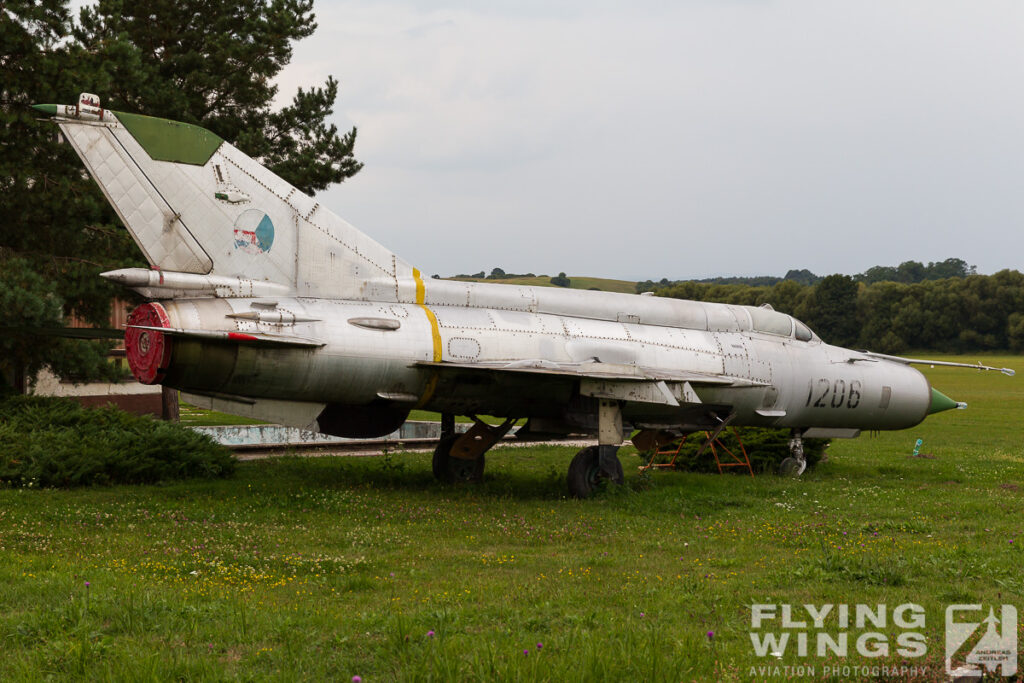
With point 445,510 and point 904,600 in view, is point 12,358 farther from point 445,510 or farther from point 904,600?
point 904,600

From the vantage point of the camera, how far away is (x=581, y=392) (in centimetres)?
1374

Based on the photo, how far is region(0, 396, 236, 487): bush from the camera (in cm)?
1360

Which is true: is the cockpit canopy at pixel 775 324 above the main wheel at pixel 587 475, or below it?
above

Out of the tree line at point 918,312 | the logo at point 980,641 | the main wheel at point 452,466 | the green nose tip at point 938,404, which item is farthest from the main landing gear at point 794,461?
the tree line at point 918,312

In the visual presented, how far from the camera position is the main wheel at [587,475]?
14.4m

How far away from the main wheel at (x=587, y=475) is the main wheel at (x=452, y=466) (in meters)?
2.06

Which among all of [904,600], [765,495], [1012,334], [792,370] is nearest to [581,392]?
[765,495]

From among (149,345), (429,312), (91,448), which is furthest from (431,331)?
(91,448)

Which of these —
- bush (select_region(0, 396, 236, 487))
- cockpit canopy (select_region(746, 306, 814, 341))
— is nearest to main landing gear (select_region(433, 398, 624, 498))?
bush (select_region(0, 396, 236, 487))

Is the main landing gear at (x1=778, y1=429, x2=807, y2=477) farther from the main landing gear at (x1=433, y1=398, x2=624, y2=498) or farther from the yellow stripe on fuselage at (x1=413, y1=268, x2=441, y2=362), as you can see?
the yellow stripe on fuselage at (x1=413, y1=268, x2=441, y2=362)

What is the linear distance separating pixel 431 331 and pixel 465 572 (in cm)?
503

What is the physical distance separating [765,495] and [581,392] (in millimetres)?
3741

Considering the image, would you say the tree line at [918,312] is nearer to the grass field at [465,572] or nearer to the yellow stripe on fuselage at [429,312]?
the yellow stripe on fuselage at [429,312]

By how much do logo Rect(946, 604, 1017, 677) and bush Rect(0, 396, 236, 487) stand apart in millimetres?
11729
